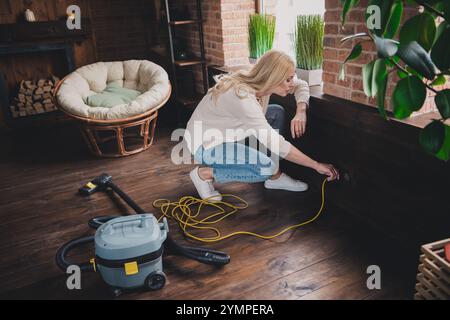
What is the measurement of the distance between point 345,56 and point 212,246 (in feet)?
4.20

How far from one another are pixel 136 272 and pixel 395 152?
133 centimetres

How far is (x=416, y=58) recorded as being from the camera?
1.15 metres

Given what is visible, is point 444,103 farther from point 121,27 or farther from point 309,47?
point 121,27

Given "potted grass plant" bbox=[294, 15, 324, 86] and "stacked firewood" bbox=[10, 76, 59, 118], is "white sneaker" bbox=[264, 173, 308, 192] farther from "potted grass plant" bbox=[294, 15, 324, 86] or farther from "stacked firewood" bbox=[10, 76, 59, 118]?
"stacked firewood" bbox=[10, 76, 59, 118]

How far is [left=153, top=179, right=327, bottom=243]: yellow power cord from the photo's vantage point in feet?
7.39

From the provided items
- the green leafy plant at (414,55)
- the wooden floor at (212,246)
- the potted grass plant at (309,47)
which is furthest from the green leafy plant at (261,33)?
the green leafy plant at (414,55)

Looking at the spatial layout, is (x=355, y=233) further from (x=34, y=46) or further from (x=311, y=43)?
(x=34, y=46)

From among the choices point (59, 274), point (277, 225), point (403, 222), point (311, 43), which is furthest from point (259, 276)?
point (311, 43)

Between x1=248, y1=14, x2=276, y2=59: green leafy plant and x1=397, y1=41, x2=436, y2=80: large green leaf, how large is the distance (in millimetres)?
2130

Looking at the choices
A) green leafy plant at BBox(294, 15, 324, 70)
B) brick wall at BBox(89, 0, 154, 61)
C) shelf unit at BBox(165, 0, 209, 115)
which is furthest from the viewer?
brick wall at BBox(89, 0, 154, 61)

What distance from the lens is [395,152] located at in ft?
6.43

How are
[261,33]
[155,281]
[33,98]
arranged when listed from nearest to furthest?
1. [155,281]
2. [261,33]
3. [33,98]

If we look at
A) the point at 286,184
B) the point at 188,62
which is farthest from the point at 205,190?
the point at 188,62

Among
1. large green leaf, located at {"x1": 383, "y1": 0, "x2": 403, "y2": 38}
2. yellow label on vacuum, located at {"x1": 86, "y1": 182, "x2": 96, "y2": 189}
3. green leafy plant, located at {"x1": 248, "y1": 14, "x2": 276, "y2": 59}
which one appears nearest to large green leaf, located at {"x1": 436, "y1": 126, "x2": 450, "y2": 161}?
large green leaf, located at {"x1": 383, "y1": 0, "x2": 403, "y2": 38}
